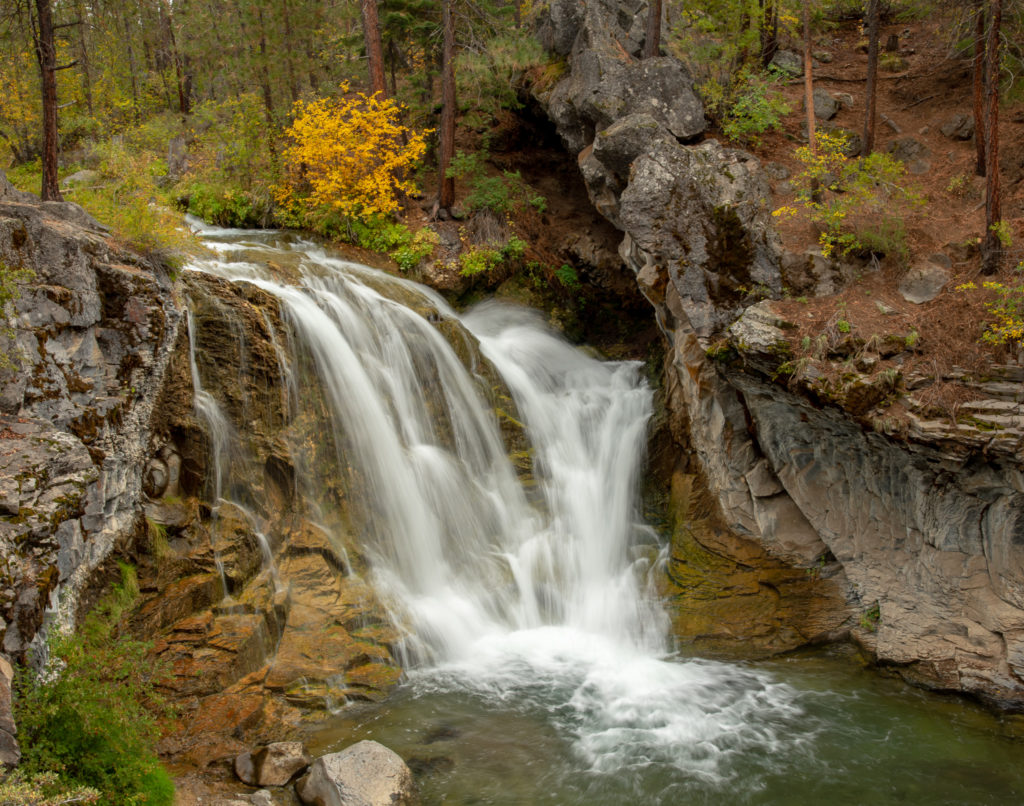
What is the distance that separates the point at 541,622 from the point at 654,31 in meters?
12.7

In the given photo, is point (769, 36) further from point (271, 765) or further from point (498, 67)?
point (271, 765)

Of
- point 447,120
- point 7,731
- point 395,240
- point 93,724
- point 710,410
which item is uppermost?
point 447,120

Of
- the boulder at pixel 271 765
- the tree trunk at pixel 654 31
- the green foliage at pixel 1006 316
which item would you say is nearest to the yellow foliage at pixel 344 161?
the tree trunk at pixel 654 31

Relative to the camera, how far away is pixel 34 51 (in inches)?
408

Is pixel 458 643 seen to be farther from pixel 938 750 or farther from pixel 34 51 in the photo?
pixel 34 51

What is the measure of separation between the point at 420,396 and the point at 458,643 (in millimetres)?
4017

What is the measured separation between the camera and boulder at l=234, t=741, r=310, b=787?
6590 mm

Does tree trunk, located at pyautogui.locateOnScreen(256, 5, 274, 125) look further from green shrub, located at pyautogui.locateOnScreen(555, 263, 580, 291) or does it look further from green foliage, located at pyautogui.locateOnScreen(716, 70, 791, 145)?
green foliage, located at pyautogui.locateOnScreen(716, 70, 791, 145)

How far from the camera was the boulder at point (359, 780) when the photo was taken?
247 inches

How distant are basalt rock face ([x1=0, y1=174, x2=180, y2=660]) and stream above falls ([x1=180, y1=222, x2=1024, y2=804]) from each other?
4.57 ft

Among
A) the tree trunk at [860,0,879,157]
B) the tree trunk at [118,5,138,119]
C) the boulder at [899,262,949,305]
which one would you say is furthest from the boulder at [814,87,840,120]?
the tree trunk at [118,5,138,119]

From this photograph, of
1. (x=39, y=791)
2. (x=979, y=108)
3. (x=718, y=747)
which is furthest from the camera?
(x=979, y=108)

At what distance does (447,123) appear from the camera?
16.7 metres

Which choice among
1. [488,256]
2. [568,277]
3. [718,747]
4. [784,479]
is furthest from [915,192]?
[718,747]
